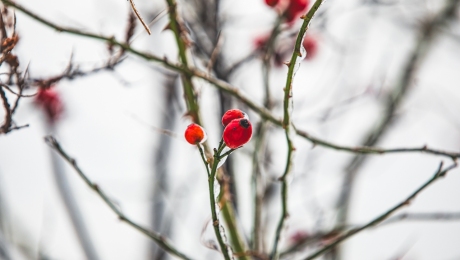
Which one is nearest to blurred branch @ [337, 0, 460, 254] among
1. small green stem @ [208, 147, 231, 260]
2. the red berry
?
small green stem @ [208, 147, 231, 260]

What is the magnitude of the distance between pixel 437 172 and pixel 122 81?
3.15ft

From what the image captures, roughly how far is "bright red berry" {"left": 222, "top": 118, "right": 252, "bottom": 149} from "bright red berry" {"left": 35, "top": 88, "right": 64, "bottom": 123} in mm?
1365

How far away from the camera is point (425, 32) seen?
366cm

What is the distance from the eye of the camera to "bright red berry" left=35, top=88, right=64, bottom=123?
2.00m

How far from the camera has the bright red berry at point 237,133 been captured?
33.9 inches

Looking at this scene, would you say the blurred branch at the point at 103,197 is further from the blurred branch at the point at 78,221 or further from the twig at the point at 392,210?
the blurred branch at the point at 78,221

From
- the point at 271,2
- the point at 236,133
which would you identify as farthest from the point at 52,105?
the point at 236,133

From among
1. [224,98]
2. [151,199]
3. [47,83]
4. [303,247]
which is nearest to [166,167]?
[151,199]

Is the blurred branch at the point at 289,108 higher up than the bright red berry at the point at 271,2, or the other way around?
the bright red berry at the point at 271,2

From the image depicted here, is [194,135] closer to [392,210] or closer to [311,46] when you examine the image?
[392,210]

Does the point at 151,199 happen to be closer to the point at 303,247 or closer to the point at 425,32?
the point at 303,247

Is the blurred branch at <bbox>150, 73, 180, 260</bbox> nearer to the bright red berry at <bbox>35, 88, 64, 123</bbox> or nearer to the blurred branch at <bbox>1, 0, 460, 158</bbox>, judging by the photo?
the bright red berry at <bbox>35, 88, 64, 123</bbox>

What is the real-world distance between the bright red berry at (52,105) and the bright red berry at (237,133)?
1.36 meters

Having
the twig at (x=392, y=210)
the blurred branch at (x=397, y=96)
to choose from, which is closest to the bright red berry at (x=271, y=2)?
the twig at (x=392, y=210)
